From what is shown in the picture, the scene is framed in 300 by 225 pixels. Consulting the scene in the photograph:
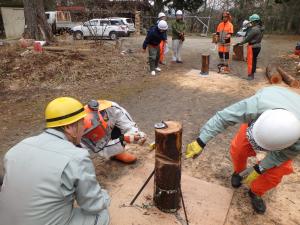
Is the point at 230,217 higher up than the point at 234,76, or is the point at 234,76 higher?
the point at 234,76

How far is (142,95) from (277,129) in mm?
4356

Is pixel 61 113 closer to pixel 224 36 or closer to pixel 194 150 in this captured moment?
pixel 194 150

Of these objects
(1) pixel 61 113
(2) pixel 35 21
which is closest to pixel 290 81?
(1) pixel 61 113

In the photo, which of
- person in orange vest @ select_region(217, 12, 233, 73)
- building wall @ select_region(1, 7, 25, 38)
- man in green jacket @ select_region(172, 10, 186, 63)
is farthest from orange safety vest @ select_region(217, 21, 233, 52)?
building wall @ select_region(1, 7, 25, 38)

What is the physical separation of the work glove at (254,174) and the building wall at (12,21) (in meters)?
20.5

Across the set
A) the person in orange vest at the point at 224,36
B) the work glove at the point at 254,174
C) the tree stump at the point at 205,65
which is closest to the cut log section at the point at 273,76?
the person in orange vest at the point at 224,36

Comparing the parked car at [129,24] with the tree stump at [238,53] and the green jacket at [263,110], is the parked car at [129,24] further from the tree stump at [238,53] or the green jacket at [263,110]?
the green jacket at [263,110]

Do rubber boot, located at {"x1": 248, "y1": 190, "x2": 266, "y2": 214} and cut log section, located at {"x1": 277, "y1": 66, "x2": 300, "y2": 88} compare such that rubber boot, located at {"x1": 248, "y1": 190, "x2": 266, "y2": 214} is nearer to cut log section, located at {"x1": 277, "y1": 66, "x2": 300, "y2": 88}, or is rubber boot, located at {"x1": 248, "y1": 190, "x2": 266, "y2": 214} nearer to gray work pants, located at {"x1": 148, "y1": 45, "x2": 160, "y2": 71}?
cut log section, located at {"x1": 277, "y1": 66, "x2": 300, "y2": 88}

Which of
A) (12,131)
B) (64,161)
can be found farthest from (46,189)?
(12,131)

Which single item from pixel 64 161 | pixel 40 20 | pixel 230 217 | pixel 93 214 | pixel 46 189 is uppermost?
pixel 40 20

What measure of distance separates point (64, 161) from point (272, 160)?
1.77 meters

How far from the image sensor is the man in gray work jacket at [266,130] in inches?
88.2

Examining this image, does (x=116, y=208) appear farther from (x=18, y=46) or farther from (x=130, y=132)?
(x=18, y=46)

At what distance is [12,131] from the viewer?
4688 mm
